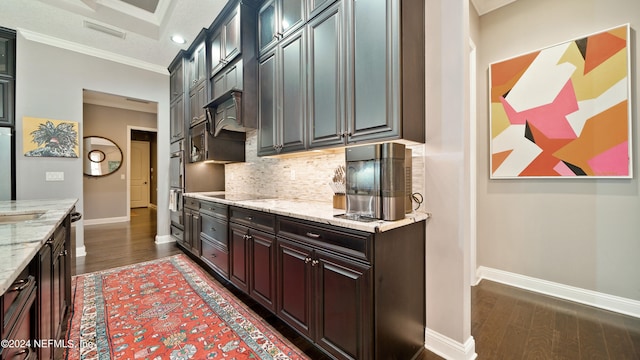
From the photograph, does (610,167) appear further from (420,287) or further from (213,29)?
(213,29)

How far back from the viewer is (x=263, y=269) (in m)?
2.06

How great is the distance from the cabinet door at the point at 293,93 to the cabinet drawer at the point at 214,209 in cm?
93

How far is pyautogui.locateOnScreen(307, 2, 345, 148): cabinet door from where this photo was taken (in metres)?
1.85

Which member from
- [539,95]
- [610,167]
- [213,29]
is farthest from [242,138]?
[610,167]

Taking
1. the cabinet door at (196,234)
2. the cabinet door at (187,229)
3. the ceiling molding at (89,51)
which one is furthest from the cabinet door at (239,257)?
the ceiling molding at (89,51)

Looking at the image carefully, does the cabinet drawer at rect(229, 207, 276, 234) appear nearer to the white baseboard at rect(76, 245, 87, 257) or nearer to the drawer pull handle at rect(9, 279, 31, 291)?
the drawer pull handle at rect(9, 279, 31, 291)

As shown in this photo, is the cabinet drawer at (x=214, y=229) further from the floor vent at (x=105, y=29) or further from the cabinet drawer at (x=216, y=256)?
the floor vent at (x=105, y=29)

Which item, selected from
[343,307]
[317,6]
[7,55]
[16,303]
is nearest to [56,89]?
[7,55]

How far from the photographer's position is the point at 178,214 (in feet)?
13.7

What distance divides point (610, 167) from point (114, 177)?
29.8ft

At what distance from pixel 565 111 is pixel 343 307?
273 cm

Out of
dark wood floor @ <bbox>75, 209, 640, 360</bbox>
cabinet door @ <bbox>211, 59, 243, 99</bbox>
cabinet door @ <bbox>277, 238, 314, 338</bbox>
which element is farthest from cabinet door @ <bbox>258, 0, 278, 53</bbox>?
dark wood floor @ <bbox>75, 209, 640, 360</bbox>

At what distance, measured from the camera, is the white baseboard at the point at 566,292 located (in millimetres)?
2076

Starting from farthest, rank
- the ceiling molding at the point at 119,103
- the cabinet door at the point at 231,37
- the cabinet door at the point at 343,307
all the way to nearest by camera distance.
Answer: the ceiling molding at the point at 119,103
the cabinet door at the point at 231,37
the cabinet door at the point at 343,307
